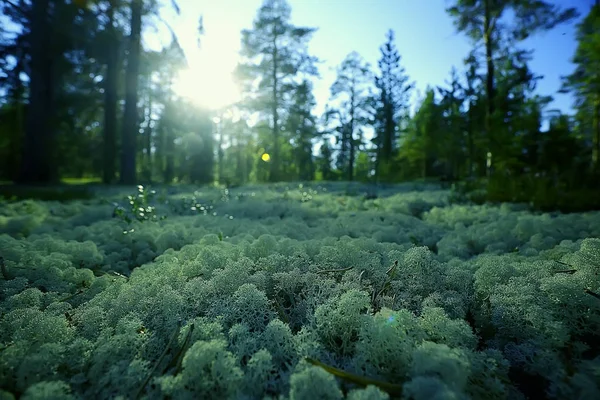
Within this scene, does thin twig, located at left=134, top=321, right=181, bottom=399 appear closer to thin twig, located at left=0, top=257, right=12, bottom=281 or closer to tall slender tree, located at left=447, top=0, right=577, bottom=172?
thin twig, located at left=0, top=257, right=12, bottom=281


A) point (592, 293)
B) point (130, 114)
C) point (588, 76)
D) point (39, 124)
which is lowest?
point (592, 293)

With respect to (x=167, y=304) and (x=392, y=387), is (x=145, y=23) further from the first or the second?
(x=392, y=387)

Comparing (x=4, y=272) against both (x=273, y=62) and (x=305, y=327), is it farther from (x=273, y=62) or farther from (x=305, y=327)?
(x=273, y=62)

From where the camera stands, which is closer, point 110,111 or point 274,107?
point 110,111

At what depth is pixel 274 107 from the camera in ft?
71.5

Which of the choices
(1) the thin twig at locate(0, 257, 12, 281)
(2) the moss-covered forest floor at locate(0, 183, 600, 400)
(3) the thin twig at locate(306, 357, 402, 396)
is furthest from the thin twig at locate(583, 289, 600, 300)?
(1) the thin twig at locate(0, 257, 12, 281)

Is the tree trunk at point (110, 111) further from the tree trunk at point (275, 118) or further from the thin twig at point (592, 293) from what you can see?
the thin twig at point (592, 293)

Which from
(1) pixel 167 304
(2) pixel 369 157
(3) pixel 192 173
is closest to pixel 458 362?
(1) pixel 167 304

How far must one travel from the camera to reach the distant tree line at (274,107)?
305 inches

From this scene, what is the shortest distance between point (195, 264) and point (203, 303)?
40cm

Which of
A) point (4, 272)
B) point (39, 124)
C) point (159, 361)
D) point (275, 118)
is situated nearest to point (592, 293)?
point (159, 361)

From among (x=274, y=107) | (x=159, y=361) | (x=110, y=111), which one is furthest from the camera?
(x=274, y=107)

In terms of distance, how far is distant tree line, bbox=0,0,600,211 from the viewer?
7.76 meters

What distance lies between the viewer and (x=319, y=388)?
962mm
